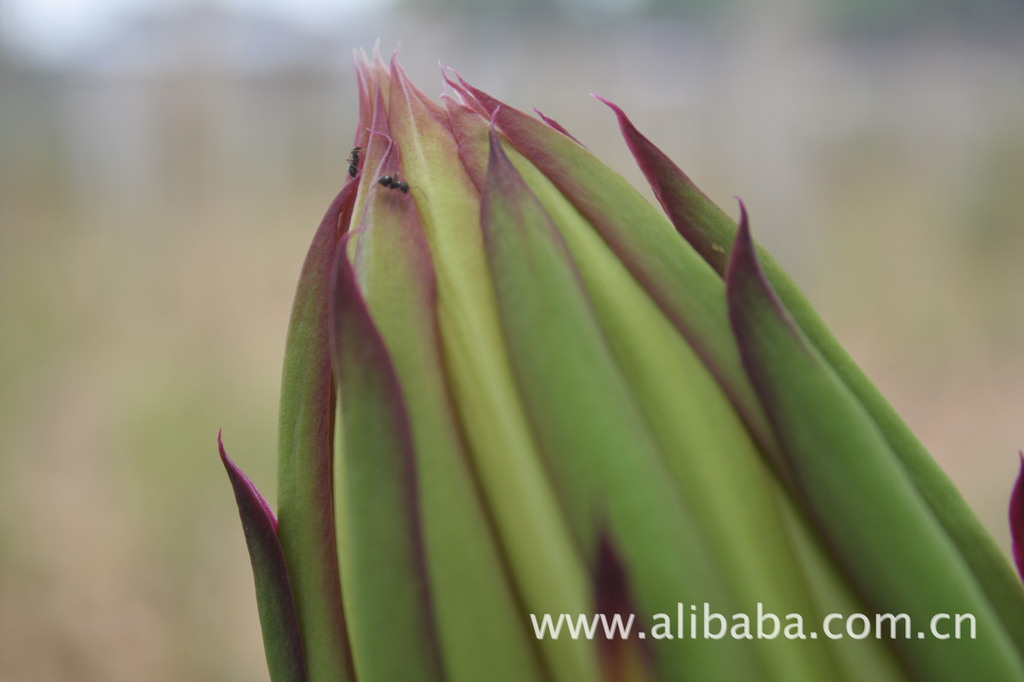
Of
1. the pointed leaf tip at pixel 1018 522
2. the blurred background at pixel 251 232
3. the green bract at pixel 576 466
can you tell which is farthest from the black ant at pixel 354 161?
the blurred background at pixel 251 232

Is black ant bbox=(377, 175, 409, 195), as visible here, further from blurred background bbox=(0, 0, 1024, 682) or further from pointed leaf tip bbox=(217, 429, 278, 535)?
blurred background bbox=(0, 0, 1024, 682)

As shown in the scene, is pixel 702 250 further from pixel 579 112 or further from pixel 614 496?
pixel 579 112

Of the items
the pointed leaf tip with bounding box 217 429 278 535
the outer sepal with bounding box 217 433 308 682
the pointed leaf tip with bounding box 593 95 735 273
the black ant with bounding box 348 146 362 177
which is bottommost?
the outer sepal with bounding box 217 433 308 682

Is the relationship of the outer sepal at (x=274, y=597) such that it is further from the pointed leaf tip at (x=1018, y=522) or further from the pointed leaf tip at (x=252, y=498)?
the pointed leaf tip at (x=1018, y=522)

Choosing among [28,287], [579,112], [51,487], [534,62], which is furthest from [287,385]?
[534,62]

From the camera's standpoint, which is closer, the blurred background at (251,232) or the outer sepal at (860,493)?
the outer sepal at (860,493)

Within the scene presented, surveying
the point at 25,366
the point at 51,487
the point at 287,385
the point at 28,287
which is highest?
the point at 287,385

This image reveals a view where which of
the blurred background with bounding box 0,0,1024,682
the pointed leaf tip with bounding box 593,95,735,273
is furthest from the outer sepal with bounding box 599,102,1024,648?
the blurred background with bounding box 0,0,1024,682
